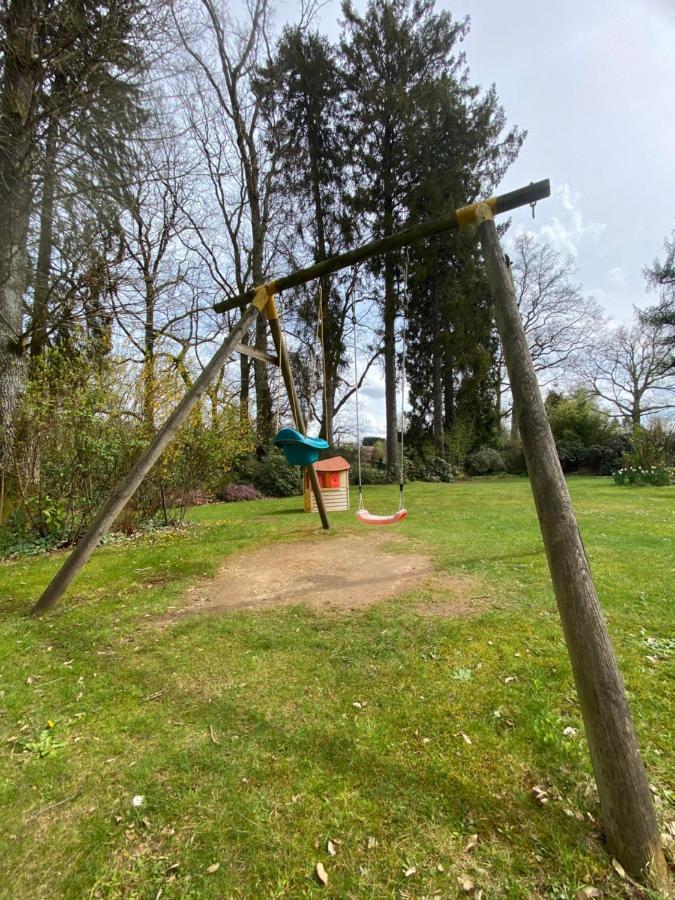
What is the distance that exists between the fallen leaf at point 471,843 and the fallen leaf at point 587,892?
1.06 feet

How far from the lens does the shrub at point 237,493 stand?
12914mm

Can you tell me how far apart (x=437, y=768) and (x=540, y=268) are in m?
28.7

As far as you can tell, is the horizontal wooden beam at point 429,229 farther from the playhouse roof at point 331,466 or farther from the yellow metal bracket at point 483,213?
the playhouse roof at point 331,466

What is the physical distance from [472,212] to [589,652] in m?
2.72

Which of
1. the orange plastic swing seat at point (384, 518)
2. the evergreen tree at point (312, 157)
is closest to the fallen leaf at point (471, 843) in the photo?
the orange plastic swing seat at point (384, 518)

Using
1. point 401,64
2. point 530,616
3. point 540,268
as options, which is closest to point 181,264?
point 401,64

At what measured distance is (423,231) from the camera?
10.9 ft

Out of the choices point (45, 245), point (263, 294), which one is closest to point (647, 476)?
point (263, 294)

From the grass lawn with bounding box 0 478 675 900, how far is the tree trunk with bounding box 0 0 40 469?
4.04m

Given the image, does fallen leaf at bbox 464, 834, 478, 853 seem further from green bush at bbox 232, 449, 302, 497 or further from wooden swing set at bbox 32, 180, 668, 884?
green bush at bbox 232, 449, 302, 497

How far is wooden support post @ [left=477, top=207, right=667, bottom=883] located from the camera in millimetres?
1398

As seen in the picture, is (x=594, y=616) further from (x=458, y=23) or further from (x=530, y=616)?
(x=458, y=23)

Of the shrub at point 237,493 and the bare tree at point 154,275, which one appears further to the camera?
the shrub at point 237,493

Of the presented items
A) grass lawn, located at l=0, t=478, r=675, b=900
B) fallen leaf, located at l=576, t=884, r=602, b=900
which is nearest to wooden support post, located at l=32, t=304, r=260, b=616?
grass lawn, located at l=0, t=478, r=675, b=900
